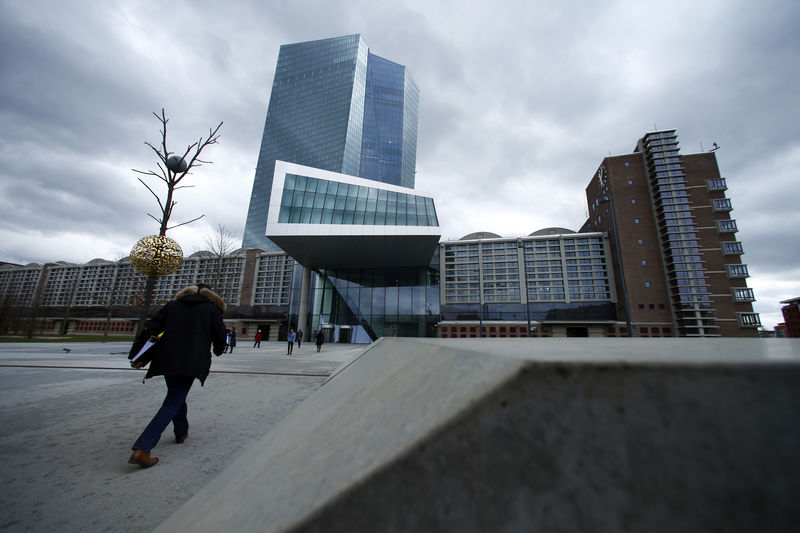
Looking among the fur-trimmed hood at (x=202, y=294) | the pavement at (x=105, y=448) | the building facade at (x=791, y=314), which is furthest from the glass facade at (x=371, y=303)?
the building facade at (x=791, y=314)

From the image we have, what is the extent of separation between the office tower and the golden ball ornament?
31.9m

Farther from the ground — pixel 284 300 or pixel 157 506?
pixel 284 300

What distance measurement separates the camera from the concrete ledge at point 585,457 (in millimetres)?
303

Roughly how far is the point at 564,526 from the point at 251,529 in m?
0.44

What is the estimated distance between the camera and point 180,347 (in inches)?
94.3

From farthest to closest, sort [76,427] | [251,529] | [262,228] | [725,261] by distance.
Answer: [262,228] < [725,261] < [76,427] < [251,529]

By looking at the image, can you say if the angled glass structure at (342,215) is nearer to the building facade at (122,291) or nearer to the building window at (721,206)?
the building facade at (122,291)

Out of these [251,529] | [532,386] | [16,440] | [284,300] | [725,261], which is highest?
[725,261]

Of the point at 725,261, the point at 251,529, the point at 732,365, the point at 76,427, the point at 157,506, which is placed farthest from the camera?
the point at 725,261

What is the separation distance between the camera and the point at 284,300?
120 feet

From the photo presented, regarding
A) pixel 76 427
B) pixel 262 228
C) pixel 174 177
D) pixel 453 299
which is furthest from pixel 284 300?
pixel 262 228

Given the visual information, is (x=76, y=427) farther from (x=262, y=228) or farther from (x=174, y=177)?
(x=262, y=228)

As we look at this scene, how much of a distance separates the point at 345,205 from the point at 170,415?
19.0 metres

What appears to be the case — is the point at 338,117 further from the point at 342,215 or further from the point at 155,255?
the point at 155,255
